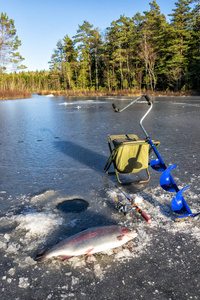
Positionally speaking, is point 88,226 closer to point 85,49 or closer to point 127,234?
point 127,234

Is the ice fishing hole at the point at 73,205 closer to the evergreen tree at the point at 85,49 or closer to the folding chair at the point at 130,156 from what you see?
the folding chair at the point at 130,156

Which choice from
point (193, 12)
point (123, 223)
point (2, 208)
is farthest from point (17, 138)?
point (193, 12)

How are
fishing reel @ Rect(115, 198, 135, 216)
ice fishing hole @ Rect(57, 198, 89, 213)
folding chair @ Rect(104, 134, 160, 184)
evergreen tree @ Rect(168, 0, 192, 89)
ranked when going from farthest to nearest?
evergreen tree @ Rect(168, 0, 192, 89), folding chair @ Rect(104, 134, 160, 184), ice fishing hole @ Rect(57, 198, 89, 213), fishing reel @ Rect(115, 198, 135, 216)

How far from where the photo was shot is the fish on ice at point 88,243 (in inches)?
76.7

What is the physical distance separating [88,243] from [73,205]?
43.9 inches

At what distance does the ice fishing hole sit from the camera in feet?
9.57

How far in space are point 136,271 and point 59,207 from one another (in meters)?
1.41

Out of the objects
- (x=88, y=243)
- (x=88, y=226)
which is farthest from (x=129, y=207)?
(x=88, y=243)

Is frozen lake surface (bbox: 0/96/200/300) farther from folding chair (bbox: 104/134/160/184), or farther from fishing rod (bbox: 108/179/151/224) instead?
folding chair (bbox: 104/134/160/184)

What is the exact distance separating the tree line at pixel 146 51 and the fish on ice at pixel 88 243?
130 feet

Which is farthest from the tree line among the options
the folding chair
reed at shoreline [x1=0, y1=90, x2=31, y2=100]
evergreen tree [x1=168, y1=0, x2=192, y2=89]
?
the folding chair

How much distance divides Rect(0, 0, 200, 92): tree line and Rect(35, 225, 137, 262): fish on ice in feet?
130

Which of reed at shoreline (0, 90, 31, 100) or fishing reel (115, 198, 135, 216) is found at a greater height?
reed at shoreline (0, 90, 31, 100)

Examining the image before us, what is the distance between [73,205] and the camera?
3.05 m
